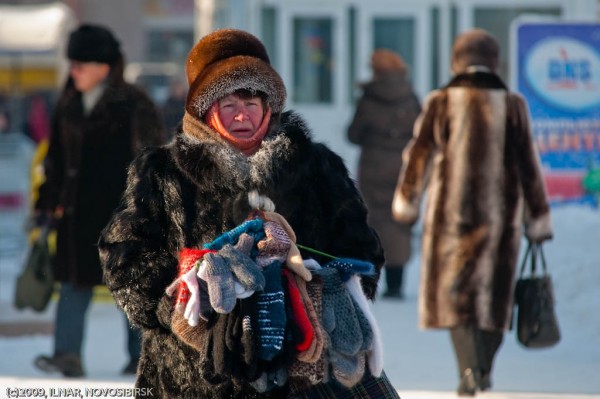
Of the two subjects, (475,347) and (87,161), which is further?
(87,161)

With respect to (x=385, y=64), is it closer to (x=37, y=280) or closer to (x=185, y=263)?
(x=37, y=280)

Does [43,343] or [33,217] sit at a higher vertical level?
[33,217]

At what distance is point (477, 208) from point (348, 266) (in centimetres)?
318

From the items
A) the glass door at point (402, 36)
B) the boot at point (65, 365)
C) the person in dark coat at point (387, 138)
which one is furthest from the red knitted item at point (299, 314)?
the glass door at point (402, 36)

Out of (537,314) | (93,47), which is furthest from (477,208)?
(93,47)

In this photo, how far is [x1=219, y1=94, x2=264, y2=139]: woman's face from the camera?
387 centimetres

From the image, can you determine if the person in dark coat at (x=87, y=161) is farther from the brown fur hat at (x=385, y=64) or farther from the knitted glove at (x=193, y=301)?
the brown fur hat at (x=385, y=64)

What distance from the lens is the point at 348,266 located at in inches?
147

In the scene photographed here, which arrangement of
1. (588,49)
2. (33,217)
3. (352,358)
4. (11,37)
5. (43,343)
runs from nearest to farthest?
1. (352,358)
2. (33,217)
3. (43,343)
4. (588,49)
5. (11,37)

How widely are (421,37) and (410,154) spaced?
416 inches

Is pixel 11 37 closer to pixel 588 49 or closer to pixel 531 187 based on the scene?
pixel 588 49

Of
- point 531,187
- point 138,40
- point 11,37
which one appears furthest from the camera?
point 138,40

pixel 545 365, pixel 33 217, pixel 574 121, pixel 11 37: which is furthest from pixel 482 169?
Result: pixel 11 37

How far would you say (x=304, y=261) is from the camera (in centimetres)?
371
